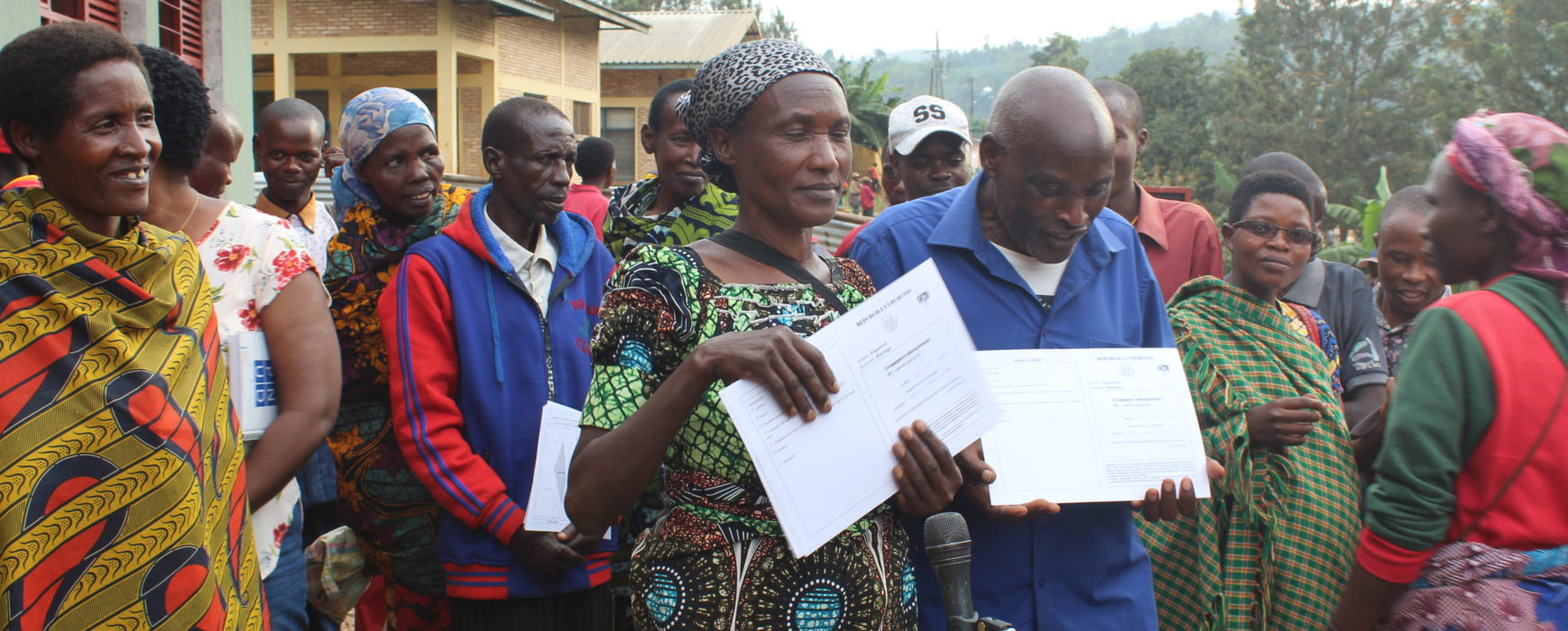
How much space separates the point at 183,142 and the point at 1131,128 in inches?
135

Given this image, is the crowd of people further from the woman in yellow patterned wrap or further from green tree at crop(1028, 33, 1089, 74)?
green tree at crop(1028, 33, 1089, 74)

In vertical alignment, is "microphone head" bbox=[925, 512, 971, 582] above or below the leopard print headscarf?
below

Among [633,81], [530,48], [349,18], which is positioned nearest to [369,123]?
[349,18]

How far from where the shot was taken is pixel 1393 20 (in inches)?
1886

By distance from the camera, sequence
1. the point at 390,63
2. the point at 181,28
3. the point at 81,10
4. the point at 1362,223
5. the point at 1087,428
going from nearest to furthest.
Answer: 1. the point at 1087,428
2. the point at 81,10
3. the point at 181,28
4. the point at 1362,223
5. the point at 390,63

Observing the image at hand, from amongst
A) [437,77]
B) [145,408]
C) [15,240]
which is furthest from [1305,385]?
[437,77]

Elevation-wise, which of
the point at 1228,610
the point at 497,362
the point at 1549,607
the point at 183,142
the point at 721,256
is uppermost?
the point at 183,142

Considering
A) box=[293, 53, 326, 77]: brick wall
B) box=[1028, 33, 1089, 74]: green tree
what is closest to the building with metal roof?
box=[293, 53, 326, 77]: brick wall

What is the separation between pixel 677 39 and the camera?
3609cm

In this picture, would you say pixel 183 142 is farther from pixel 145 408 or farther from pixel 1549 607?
pixel 1549 607

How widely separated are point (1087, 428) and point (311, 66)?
27762 millimetres

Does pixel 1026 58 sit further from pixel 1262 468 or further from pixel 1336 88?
pixel 1262 468

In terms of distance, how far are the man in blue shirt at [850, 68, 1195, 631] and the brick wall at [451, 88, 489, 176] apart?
25.1 metres

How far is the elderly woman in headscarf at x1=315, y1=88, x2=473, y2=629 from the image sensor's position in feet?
12.6
